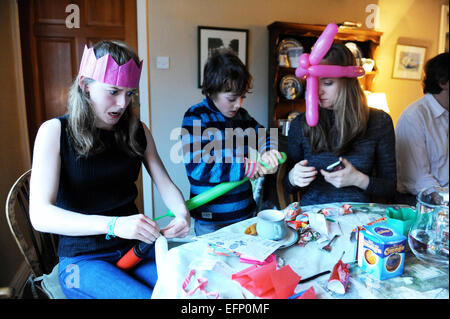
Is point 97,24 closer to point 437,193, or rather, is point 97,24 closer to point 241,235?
point 241,235

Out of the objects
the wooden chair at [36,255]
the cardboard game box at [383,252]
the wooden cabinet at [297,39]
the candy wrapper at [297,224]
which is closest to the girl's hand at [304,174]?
the candy wrapper at [297,224]

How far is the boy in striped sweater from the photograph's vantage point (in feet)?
4.66

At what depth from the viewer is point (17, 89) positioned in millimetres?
2240

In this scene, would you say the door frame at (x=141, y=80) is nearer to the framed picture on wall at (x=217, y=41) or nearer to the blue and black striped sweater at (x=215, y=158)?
the framed picture on wall at (x=217, y=41)

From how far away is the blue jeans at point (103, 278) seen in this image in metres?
0.96

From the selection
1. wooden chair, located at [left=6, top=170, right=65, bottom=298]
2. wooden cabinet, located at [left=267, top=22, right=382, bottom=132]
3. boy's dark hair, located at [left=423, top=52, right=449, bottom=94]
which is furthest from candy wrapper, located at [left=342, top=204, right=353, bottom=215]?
wooden cabinet, located at [left=267, top=22, right=382, bottom=132]

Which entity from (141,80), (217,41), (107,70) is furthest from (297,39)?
(107,70)

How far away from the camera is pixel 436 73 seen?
2.71 ft

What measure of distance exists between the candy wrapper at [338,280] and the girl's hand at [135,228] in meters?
0.51

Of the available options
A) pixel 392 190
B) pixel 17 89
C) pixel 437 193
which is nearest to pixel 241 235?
pixel 437 193

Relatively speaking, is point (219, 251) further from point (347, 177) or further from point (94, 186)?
point (347, 177)

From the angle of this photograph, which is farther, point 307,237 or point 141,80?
point 141,80

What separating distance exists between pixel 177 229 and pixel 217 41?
2230 mm

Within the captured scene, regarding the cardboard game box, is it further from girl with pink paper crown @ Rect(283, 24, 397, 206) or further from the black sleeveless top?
the black sleeveless top
